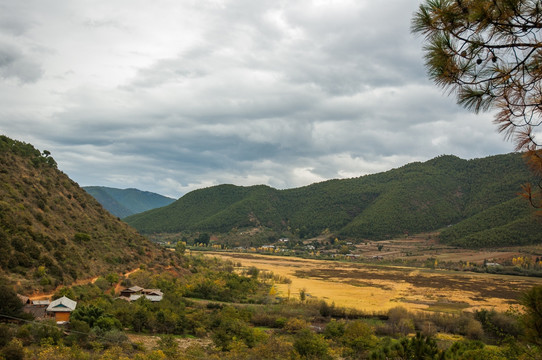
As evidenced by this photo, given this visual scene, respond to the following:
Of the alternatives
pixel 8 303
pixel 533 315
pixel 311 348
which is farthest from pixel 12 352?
pixel 533 315

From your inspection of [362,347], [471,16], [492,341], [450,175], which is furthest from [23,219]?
[450,175]

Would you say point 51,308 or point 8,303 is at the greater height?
point 8,303

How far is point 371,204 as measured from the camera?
148m

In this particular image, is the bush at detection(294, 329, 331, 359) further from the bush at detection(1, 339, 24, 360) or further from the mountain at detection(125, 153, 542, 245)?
the mountain at detection(125, 153, 542, 245)

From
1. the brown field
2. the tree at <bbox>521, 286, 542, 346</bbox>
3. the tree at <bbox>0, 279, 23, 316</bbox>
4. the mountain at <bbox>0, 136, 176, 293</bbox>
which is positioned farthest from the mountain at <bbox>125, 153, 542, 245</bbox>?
the tree at <bbox>521, 286, 542, 346</bbox>

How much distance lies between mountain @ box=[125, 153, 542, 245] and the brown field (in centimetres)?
3554

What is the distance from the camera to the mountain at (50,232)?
27438mm

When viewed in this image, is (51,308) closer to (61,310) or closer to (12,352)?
(61,310)

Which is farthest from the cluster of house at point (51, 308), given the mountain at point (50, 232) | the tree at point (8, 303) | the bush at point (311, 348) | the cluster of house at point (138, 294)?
the bush at point (311, 348)

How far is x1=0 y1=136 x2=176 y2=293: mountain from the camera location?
27.4 metres

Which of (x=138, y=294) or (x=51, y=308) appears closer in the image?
(x=51, y=308)

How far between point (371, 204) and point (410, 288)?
9540 cm

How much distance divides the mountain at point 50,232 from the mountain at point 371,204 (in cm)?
8442

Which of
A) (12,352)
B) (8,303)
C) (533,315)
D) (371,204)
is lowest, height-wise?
(12,352)
